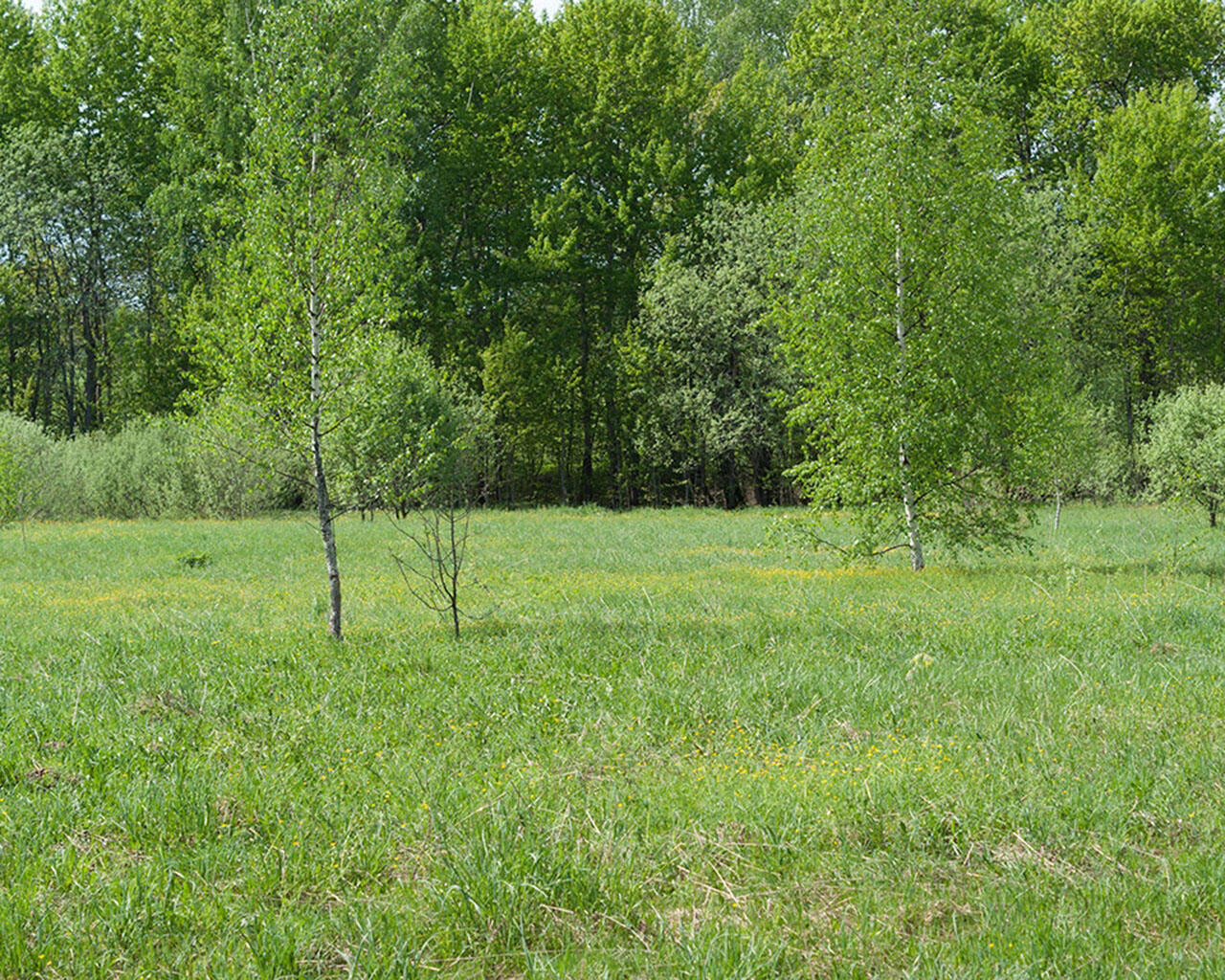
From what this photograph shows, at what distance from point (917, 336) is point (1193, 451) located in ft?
46.9

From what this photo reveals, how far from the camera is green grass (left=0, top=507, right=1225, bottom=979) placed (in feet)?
12.5

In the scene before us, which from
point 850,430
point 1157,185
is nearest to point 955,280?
point 850,430

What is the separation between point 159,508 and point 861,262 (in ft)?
99.2

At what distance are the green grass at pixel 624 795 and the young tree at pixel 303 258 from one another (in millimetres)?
2584

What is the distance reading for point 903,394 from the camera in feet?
52.1

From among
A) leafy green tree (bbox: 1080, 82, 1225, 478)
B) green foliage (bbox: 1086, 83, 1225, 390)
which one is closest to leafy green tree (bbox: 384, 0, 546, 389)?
leafy green tree (bbox: 1080, 82, 1225, 478)

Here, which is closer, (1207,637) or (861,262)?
(1207,637)

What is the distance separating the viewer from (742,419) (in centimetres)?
3841

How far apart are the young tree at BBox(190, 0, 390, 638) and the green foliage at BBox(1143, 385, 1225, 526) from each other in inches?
900

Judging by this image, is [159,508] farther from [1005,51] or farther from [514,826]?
[1005,51]

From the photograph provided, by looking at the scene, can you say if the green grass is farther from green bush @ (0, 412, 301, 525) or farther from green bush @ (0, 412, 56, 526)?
green bush @ (0, 412, 56, 526)

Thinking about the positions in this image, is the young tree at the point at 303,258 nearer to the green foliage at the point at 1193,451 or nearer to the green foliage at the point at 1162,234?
the green foliage at the point at 1193,451

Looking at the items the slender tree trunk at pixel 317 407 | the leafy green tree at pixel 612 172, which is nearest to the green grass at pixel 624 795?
the slender tree trunk at pixel 317 407

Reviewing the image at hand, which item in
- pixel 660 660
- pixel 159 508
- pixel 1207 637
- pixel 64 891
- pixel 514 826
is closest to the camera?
pixel 64 891
